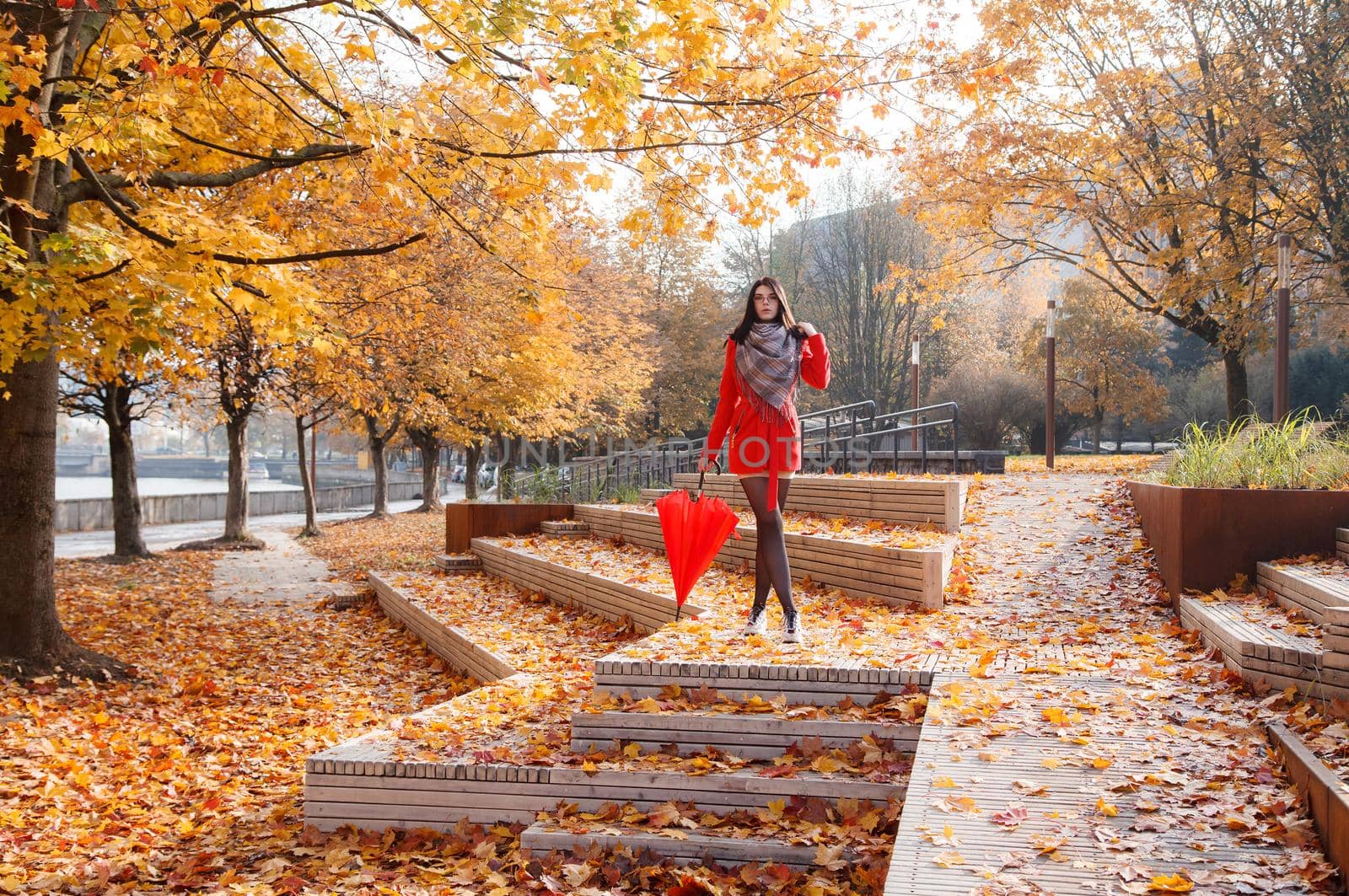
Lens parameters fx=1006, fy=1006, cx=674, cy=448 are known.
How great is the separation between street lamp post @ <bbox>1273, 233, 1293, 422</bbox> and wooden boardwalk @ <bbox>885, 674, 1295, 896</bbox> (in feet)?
28.6

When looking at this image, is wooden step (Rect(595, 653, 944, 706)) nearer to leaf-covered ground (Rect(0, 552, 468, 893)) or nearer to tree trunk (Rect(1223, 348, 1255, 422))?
leaf-covered ground (Rect(0, 552, 468, 893))

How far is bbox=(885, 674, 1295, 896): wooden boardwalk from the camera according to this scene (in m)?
3.03

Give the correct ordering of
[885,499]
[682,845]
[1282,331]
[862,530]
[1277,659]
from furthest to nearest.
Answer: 1. [1282,331]
2. [885,499]
3. [862,530]
4. [1277,659]
5. [682,845]

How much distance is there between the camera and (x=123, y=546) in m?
18.4

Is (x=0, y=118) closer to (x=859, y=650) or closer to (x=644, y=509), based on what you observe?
(x=859, y=650)

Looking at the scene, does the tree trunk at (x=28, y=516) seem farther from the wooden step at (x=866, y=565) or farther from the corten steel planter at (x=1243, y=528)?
the corten steel planter at (x=1243, y=528)

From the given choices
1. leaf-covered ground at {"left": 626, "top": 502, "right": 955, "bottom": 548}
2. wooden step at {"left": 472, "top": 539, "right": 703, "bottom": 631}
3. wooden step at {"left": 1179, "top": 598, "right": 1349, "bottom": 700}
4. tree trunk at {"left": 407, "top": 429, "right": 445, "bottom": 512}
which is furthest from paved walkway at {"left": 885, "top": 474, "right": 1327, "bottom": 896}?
tree trunk at {"left": 407, "top": 429, "right": 445, "bottom": 512}

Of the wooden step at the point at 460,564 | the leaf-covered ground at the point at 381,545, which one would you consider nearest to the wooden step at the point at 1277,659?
the wooden step at the point at 460,564

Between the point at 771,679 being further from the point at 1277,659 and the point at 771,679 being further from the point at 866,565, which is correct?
the point at 866,565

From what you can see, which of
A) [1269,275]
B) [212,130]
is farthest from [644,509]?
[1269,275]

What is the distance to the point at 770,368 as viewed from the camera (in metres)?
5.89

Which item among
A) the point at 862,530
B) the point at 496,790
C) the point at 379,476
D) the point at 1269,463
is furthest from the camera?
the point at 379,476

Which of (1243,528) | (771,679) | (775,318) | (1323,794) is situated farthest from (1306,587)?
(775,318)

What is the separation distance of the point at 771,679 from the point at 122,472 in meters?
16.5
